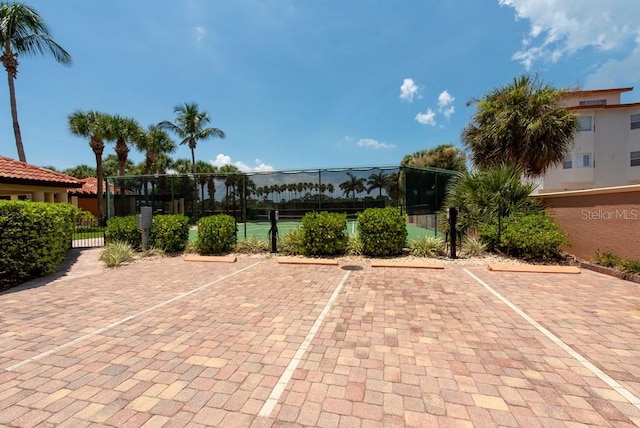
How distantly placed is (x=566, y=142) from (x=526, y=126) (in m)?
1.94

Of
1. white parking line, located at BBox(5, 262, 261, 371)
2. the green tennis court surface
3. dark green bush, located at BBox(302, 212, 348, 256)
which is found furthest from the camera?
the green tennis court surface

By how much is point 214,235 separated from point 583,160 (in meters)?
27.3

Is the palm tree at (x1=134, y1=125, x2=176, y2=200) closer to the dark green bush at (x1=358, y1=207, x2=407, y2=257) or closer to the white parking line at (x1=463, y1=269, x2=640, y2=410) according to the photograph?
the dark green bush at (x1=358, y1=207, x2=407, y2=257)

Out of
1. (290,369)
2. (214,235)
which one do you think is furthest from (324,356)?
(214,235)

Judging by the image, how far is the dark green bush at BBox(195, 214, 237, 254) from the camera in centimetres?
851

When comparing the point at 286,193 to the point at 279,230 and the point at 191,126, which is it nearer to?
the point at 279,230

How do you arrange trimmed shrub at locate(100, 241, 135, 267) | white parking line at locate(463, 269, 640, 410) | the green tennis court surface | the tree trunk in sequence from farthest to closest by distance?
the tree trunk
the green tennis court surface
trimmed shrub at locate(100, 241, 135, 267)
white parking line at locate(463, 269, 640, 410)

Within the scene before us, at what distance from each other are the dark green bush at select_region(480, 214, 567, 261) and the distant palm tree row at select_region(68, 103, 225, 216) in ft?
80.6

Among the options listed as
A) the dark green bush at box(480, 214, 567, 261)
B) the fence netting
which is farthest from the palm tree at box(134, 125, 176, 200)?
the dark green bush at box(480, 214, 567, 261)

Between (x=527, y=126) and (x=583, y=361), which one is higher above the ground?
(x=527, y=126)

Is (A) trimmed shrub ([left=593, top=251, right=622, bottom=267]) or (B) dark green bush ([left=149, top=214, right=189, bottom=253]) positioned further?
(B) dark green bush ([left=149, top=214, right=189, bottom=253])

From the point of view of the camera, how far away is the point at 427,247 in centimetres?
782

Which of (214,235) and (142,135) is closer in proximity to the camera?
(214,235)

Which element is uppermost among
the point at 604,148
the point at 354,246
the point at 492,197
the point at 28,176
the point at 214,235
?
the point at 604,148
